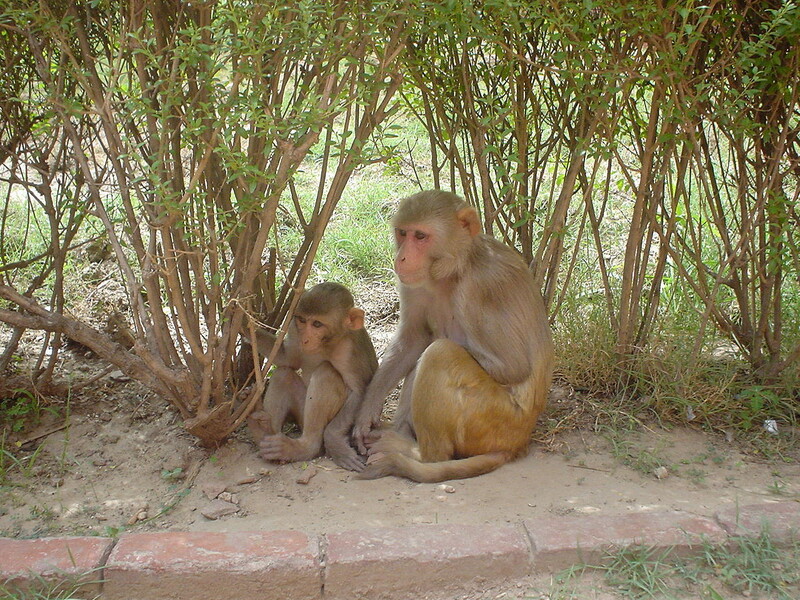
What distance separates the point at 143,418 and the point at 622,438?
2788mm

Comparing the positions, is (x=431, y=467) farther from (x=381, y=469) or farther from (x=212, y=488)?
(x=212, y=488)

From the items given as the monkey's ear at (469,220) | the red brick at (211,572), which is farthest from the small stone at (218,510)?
the monkey's ear at (469,220)

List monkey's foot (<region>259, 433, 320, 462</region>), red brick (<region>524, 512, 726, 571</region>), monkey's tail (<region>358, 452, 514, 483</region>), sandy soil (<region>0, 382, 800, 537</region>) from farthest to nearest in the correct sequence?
monkey's foot (<region>259, 433, 320, 462</region>), monkey's tail (<region>358, 452, 514, 483</region>), sandy soil (<region>0, 382, 800, 537</region>), red brick (<region>524, 512, 726, 571</region>)

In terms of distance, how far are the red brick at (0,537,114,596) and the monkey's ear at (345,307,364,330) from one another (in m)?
1.82

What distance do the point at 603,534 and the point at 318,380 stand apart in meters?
1.86

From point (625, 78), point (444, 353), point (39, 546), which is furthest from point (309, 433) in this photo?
point (625, 78)

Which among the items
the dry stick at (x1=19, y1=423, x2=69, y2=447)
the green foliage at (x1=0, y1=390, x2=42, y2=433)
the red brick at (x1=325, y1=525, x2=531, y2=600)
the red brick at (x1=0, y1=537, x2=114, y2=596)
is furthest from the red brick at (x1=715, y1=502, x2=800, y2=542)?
the green foliage at (x1=0, y1=390, x2=42, y2=433)

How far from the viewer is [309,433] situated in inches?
187

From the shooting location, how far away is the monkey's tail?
434 cm

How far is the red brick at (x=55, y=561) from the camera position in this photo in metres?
3.39

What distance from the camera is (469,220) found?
4.49 m

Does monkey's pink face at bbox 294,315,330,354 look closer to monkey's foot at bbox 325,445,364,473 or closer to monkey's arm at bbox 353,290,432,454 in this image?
monkey's arm at bbox 353,290,432,454

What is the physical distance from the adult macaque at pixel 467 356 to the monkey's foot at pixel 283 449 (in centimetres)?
33

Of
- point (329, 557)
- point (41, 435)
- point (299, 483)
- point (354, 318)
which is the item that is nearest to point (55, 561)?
point (329, 557)
